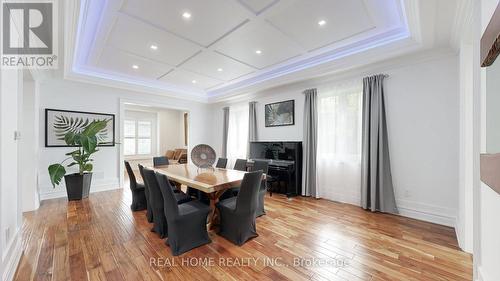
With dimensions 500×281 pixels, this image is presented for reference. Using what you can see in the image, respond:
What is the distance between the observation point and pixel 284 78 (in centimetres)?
432

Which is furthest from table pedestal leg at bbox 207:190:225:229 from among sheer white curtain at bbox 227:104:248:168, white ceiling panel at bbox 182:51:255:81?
sheer white curtain at bbox 227:104:248:168

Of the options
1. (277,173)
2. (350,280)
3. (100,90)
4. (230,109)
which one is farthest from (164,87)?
(350,280)

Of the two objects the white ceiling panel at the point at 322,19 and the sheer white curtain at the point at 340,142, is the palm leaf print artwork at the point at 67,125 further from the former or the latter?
the sheer white curtain at the point at 340,142

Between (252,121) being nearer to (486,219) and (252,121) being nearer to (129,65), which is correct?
(129,65)

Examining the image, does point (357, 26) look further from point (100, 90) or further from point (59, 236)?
point (100, 90)

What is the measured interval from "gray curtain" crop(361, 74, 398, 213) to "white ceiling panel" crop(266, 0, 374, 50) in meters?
1.08

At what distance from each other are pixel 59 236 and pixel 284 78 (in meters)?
4.39

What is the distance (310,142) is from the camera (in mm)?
4203

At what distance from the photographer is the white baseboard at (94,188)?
4026 millimetres

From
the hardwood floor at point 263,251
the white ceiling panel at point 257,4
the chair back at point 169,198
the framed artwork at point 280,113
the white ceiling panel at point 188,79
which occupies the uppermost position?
the white ceiling panel at point 257,4

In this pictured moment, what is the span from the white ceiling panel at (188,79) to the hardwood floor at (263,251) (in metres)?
3.01

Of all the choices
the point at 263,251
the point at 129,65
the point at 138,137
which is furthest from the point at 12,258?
the point at 138,137

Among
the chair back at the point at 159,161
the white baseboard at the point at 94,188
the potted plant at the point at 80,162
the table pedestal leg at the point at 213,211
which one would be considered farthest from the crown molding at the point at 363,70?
the white baseboard at the point at 94,188

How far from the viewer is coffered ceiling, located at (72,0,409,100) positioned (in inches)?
90.0
